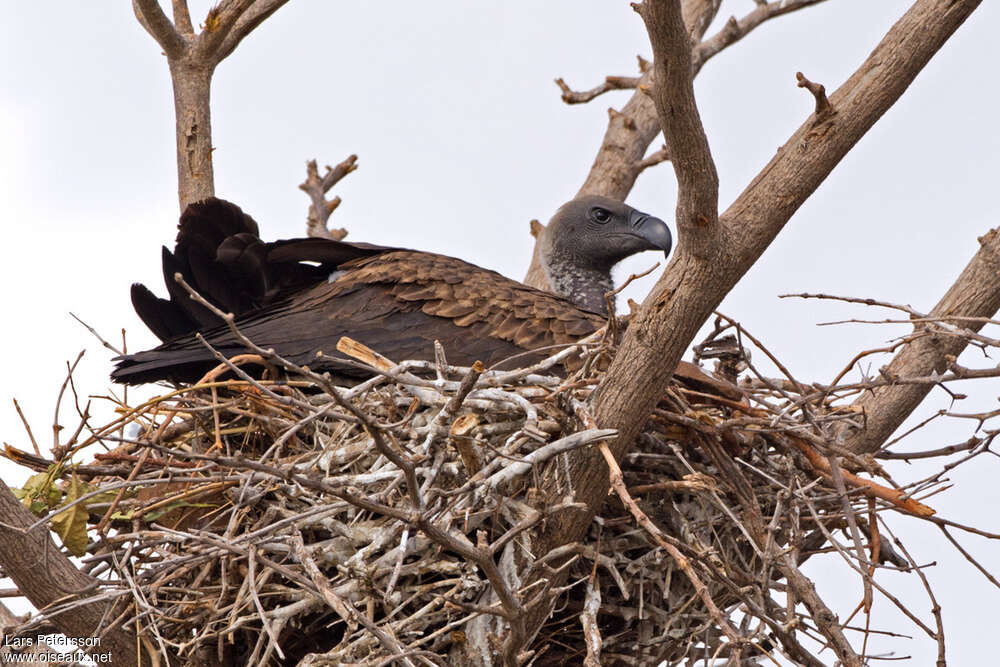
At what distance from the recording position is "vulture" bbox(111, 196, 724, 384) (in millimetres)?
5137

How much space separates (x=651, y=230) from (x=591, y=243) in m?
0.38

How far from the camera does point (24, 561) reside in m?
3.75

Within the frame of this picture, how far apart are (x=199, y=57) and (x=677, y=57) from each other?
3650mm

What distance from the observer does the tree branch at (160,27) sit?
592 centimetres

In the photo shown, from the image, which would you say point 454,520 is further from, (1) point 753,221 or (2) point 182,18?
(2) point 182,18

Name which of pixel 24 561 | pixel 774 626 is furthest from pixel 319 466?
pixel 774 626

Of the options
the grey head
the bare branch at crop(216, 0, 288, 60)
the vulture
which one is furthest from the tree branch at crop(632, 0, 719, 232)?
the bare branch at crop(216, 0, 288, 60)

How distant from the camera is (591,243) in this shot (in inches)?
272

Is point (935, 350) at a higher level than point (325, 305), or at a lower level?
higher

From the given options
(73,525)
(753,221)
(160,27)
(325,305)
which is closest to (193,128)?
(160,27)

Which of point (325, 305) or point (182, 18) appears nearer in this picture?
point (325, 305)

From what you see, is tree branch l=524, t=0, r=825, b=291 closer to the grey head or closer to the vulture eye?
the grey head

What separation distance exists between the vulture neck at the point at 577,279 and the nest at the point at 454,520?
2136mm

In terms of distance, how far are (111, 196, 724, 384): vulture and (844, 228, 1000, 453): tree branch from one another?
1232 mm
